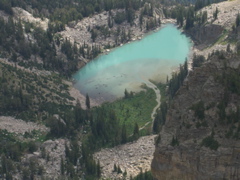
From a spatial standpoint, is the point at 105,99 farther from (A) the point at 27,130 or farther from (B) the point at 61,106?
(A) the point at 27,130

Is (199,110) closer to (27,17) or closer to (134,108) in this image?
(134,108)

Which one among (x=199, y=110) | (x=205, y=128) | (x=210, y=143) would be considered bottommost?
(x=210, y=143)

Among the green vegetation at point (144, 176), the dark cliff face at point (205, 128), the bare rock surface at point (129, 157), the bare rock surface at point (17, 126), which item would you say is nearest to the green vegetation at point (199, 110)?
the dark cliff face at point (205, 128)

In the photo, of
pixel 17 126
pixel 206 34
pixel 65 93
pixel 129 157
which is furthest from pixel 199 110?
pixel 206 34

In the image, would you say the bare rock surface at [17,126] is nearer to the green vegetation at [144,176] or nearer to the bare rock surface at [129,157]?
the bare rock surface at [129,157]

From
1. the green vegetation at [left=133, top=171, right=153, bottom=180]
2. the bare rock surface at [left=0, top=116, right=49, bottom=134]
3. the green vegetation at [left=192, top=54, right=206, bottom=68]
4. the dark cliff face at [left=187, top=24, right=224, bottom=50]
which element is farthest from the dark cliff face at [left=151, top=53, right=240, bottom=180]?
the dark cliff face at [left=187, top=24, right=224, bottom=50]
